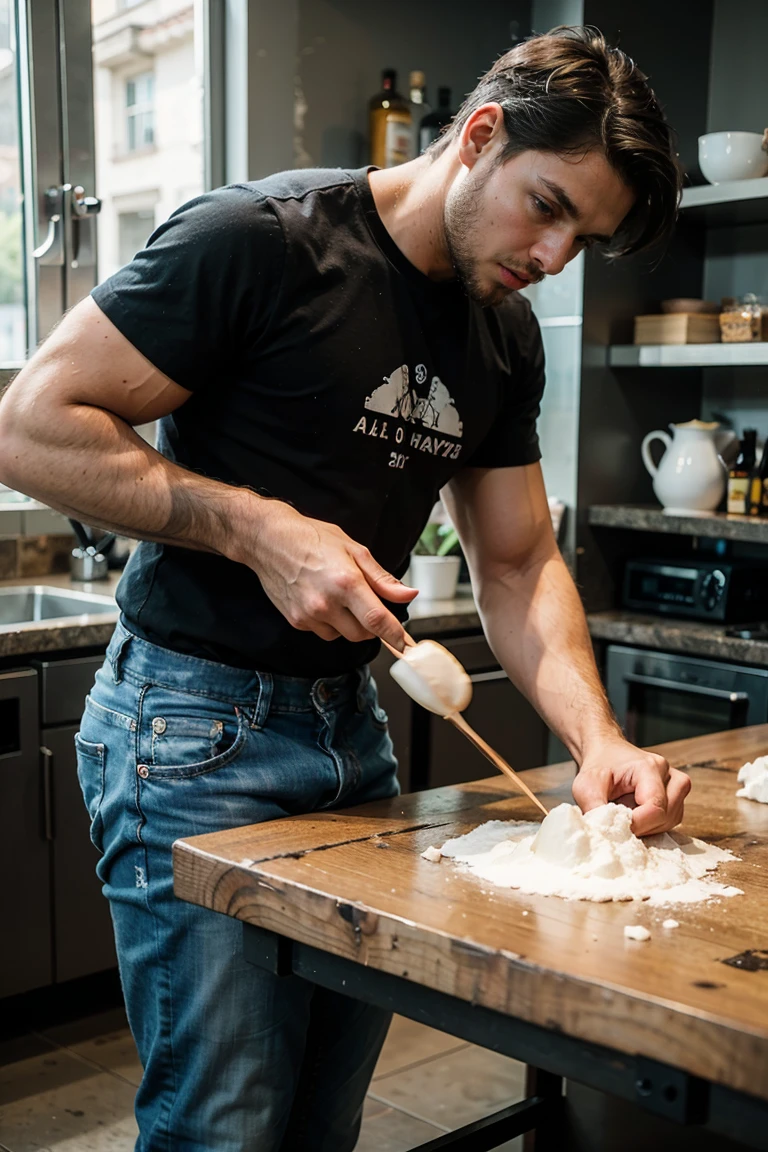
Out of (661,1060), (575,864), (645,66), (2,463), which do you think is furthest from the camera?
(645,66)

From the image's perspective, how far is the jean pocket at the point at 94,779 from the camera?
1.40 m

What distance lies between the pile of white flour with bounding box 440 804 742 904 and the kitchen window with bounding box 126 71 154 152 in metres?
2.54

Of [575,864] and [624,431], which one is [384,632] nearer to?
[575,864]

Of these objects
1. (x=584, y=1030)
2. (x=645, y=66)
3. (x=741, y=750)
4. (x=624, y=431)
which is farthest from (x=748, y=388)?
(x=584, y=1030)

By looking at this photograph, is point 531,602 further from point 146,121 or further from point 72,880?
point 146,121

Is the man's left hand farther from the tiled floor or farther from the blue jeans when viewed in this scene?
the tiled floor

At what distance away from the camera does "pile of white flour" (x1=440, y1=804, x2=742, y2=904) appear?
3.77ft

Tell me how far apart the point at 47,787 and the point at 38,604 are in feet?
2.15

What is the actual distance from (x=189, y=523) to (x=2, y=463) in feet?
0.65

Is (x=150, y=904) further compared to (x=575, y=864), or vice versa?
(x=150, y=904)

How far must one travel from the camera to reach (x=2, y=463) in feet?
4.24

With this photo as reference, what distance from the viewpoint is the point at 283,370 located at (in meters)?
1.38

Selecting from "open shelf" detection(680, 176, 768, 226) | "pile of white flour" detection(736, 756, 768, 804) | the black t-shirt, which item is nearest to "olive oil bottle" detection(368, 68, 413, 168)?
"open shelf" detection(680, 176, 768, 226)

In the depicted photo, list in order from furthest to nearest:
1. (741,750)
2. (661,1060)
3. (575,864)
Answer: (741,750)
(575,864)
(661,1060)
